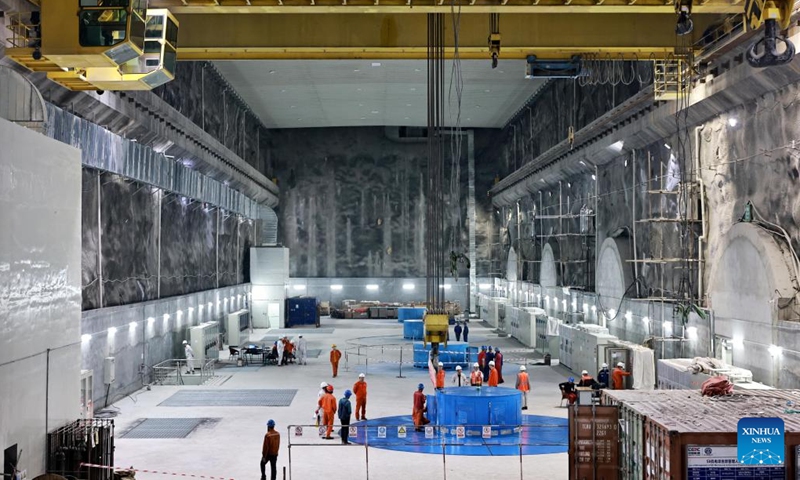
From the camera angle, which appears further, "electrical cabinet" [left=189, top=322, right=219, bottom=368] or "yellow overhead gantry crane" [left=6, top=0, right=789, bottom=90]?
"electrical cabinet" [left=189, top=322, right=219, bottom=368]

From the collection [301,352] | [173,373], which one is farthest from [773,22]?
[301,352]

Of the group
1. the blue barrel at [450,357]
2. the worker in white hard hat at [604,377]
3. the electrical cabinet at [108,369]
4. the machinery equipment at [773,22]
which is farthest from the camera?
the blue barrel at [450,357]

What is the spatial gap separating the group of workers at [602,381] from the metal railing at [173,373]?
12330 millimetres

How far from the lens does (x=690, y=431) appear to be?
11570mm

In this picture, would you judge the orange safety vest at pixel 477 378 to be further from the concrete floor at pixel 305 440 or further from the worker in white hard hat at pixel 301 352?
the worker in white hard hat at pixel 301 352

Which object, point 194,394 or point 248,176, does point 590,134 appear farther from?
point 248,176

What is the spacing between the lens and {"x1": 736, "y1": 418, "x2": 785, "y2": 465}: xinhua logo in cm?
1143

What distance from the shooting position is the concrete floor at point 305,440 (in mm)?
16688

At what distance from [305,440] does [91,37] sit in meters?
9.71

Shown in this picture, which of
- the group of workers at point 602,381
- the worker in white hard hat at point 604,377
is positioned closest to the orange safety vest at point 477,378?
the group of workers at point 602,381

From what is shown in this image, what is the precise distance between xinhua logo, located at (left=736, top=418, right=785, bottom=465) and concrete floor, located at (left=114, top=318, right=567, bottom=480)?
5161mm

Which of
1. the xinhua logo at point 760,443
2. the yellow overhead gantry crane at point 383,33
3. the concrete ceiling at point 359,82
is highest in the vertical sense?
the concrete ceiling at point 359,82

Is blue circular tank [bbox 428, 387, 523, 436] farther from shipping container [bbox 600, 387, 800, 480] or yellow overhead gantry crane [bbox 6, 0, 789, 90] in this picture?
yellow overhead gantry crane [bbox 6, 0, 789, 90]

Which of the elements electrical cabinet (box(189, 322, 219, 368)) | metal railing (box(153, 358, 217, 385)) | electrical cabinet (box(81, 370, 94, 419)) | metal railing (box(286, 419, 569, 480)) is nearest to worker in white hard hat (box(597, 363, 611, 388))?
metal railing (box(286, 419, 569, 480))
